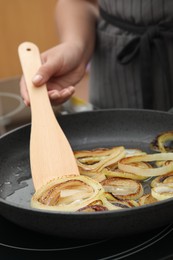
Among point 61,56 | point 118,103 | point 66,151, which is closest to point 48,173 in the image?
point 66,151

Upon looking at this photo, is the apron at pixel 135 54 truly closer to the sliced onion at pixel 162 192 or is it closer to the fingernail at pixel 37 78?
the fingernail at pixel 37 78

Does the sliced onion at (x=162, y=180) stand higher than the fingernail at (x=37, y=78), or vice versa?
the fingernail at (x=37, y=78)

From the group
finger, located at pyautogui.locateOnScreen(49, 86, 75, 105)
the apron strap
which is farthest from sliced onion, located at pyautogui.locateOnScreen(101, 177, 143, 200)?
the apron strap

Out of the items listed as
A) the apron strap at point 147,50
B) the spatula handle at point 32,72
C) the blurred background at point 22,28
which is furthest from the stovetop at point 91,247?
the blurred background at point 22,28

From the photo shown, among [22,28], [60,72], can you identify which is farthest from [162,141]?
[22,28]

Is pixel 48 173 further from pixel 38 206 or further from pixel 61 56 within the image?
pixel 61 56

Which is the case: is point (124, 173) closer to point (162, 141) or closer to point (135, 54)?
point (162, 141)

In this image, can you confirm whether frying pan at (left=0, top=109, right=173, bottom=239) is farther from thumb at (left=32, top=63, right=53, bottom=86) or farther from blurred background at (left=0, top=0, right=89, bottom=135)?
blurred background at (left=0, top=0, right=89, bottom=135)
